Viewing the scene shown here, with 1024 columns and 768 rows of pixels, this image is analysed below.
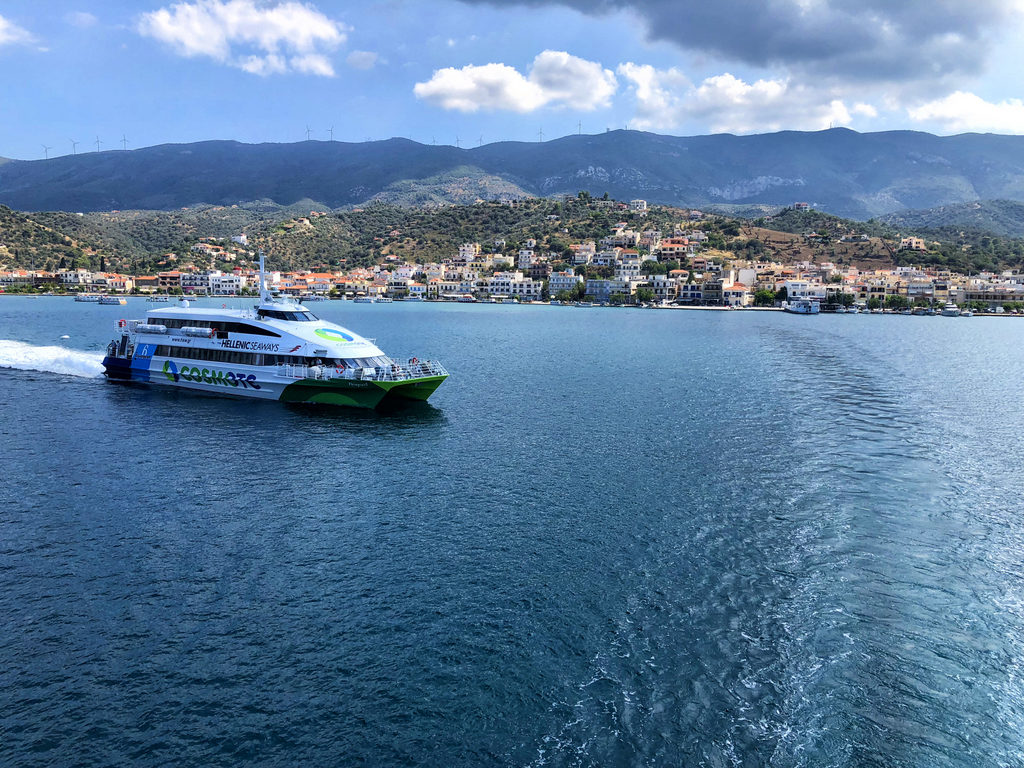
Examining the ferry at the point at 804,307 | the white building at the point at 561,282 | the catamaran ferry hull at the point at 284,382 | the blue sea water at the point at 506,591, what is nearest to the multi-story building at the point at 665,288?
the white building at the point at 561,282

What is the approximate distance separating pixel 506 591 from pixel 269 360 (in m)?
27.6

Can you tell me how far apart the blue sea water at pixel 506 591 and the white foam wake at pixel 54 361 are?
51.4 ft

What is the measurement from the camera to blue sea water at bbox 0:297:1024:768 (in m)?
11.2

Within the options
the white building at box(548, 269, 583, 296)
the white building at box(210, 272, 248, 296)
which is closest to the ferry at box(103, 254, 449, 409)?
the white building at box(548, 269, 583, 296)

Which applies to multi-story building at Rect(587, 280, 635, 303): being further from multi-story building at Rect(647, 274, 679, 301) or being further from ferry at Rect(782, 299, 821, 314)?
ferry at Rect(782, 299, 821, 314)

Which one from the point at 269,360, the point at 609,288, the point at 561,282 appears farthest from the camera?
the point at 561,282

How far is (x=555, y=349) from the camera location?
235 feet

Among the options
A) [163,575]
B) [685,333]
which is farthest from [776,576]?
[685,333]

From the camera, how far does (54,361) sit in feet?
163

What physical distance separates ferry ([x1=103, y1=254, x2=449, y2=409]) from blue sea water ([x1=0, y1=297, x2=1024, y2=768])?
2.54 meters

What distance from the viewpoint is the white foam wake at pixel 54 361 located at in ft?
156

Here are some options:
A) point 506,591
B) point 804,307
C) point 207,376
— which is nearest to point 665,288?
point 804,307

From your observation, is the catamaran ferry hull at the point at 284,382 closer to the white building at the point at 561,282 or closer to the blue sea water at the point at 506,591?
the blue sea water at the point at 506,591

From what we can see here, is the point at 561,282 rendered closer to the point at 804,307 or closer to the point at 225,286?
the point at 804,307
